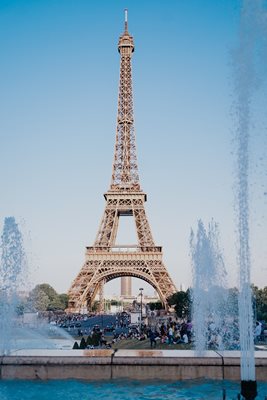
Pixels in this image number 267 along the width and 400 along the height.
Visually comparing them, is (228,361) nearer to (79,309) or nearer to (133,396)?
(133,396)

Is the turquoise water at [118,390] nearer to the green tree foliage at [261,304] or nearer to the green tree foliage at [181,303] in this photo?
the green tree foliage at [261,304]

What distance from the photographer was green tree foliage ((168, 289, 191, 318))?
6031cm

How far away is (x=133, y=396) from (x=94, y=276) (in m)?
57.5

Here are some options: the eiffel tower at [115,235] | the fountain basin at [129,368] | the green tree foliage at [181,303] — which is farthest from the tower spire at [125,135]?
the fountain basin at [129,368]

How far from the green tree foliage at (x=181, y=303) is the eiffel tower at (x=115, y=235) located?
2.66 metres

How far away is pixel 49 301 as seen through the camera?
344 feet

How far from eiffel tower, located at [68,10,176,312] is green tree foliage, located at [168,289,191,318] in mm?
2660

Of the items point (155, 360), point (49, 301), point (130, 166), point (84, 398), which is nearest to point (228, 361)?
point (155, 360)

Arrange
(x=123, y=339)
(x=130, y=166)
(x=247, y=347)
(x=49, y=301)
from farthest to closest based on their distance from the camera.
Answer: (x=49, y=301) → (x=130, y=166) → (x=123, y=339) → (x=247, y=347)

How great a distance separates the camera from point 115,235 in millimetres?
73312

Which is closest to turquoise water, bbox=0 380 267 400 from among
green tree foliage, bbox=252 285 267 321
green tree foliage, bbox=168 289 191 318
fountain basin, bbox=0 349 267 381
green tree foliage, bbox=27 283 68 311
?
fountain basin, bbox=0 349 267 381

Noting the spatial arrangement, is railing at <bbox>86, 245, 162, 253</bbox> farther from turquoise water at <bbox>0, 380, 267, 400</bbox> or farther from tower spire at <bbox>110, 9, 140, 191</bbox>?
turquoise water at <bbox>0, 380, 267, 400</bbox>

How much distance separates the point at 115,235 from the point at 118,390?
63.3m

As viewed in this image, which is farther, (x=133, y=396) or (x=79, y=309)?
(x=79, y=309)
